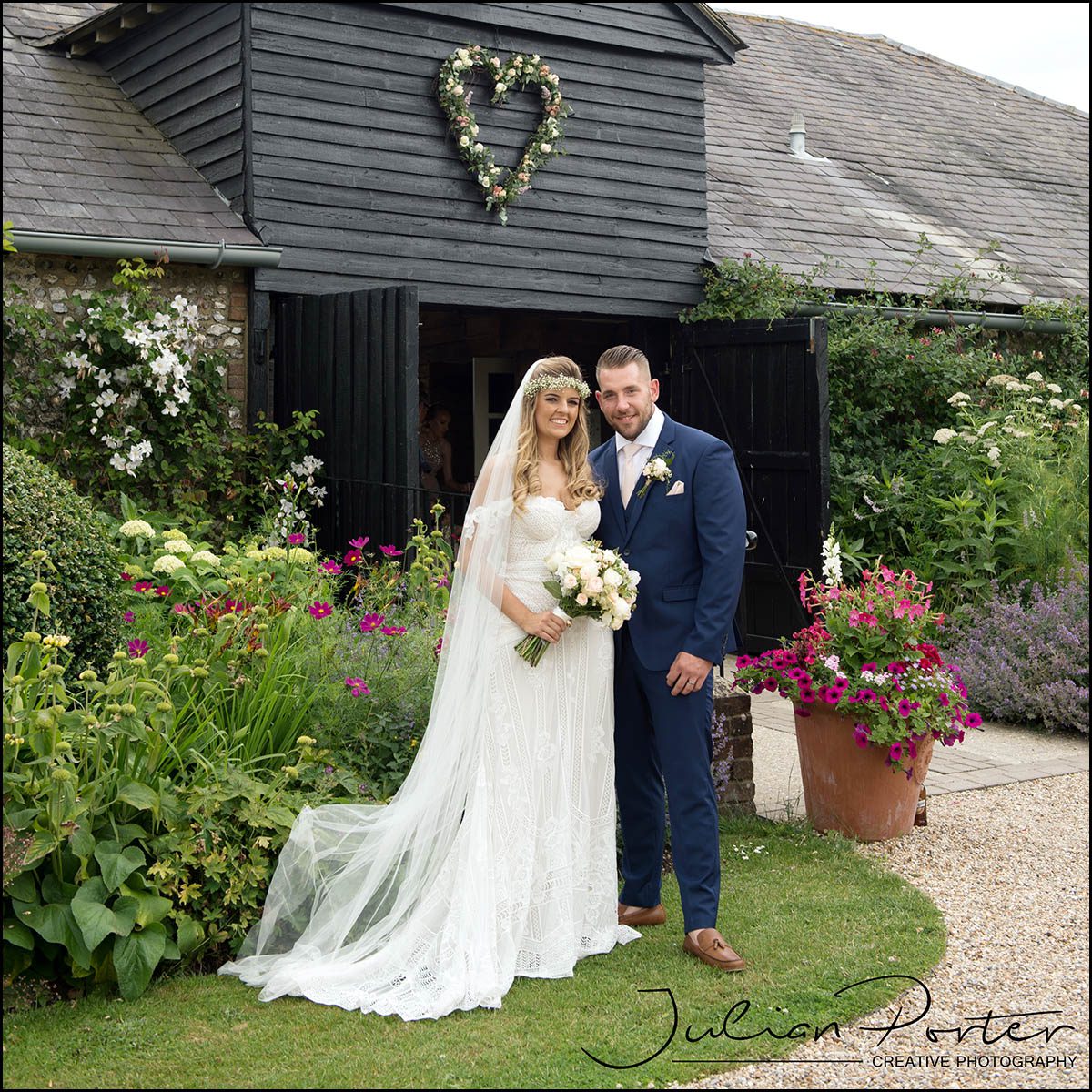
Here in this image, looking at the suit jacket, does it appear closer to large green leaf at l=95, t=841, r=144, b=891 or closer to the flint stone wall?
the flint stone wall

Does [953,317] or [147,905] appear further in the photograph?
[953,317]

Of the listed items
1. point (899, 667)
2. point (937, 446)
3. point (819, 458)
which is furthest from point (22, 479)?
point (937, 446)

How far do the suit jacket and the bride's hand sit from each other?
0.27m

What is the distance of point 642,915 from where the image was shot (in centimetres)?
443

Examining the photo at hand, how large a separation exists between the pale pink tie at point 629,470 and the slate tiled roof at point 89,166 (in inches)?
186

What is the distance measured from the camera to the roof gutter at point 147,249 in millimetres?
7641

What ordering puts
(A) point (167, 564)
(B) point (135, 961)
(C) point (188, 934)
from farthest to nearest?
1. (A) point (167, 564)
2. (C) point (188, 934)
3. (B) point (135, 961)

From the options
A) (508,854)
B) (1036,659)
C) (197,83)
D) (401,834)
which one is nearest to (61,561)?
(401,834)

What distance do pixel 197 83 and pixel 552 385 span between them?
5995 mm

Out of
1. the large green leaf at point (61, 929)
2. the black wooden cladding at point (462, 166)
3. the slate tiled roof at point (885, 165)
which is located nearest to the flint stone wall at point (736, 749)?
the large green leaf at point (61, 929)

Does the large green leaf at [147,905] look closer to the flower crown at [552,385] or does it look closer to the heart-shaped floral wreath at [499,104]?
the flower crown at [552,385]

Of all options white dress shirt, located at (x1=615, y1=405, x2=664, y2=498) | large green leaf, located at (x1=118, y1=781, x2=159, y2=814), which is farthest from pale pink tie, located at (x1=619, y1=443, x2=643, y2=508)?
large green leaf, located at (x1=118, y1=781, x2=159, y2=814)

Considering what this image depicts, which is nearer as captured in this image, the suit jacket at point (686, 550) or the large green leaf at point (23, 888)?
the large green leaf at point (23, 888)

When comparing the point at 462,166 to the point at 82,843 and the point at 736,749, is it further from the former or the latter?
the point at 82,843
